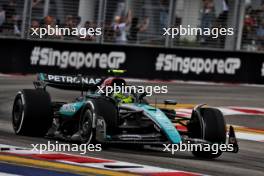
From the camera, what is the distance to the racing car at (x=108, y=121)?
1088 cm

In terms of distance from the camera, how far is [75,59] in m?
24.4

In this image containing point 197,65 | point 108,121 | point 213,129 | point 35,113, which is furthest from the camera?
point 197,65

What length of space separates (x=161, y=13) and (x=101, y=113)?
1397 centimetres

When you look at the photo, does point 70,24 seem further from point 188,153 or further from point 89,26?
point 188,153

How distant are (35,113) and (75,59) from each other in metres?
12.5

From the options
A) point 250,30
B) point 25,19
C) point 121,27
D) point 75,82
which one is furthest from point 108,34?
point 75,82

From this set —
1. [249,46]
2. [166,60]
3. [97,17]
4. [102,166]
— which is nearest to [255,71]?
[249,46]

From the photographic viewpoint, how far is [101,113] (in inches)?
428

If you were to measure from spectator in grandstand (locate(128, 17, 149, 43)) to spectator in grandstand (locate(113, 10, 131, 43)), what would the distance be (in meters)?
0.15

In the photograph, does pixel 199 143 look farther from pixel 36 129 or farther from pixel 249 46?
pixel 249 46

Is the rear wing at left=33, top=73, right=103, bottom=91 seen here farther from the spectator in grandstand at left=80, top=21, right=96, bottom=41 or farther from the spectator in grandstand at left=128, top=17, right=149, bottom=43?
the spectator in grandstand at left=128, top=17, right=149, bottom=43

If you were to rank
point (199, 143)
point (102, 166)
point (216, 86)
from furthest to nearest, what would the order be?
point (216, 86)
point (199, 143)
point (102, 166)

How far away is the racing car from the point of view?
1088 cm

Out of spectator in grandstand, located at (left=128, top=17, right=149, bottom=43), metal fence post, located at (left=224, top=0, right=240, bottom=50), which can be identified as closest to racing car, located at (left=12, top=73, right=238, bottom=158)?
spectator in grandstand, located at (left=128, top=17, right=149, bottom=43)
